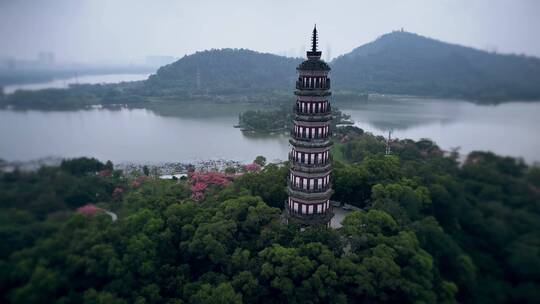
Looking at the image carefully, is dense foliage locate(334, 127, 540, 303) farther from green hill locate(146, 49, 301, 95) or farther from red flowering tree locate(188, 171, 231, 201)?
green hill locate(146, 49, 301, 95)

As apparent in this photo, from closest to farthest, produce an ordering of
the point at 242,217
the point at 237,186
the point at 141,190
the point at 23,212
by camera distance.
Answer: the point at 23,212, the point at 242,217, the point at 237,186, the point at 141,190

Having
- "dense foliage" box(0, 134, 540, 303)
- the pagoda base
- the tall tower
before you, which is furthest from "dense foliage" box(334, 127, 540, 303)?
the tall tower

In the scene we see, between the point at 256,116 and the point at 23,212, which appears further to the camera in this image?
the point at 256,116

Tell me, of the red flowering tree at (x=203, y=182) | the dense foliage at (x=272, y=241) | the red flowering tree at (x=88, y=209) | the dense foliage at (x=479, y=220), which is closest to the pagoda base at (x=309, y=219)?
the dense foliage at (x=272, y=241)

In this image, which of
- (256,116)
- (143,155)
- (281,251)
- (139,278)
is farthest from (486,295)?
(256,116)

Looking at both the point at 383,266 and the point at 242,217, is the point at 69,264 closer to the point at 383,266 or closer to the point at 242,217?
the point at 242,217

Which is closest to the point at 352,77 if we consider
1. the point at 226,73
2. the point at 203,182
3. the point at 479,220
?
Answer: the point at 226,73

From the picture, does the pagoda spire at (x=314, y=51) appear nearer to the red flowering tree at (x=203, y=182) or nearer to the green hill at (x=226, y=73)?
the red flowering tree at (x=203, y=182)
